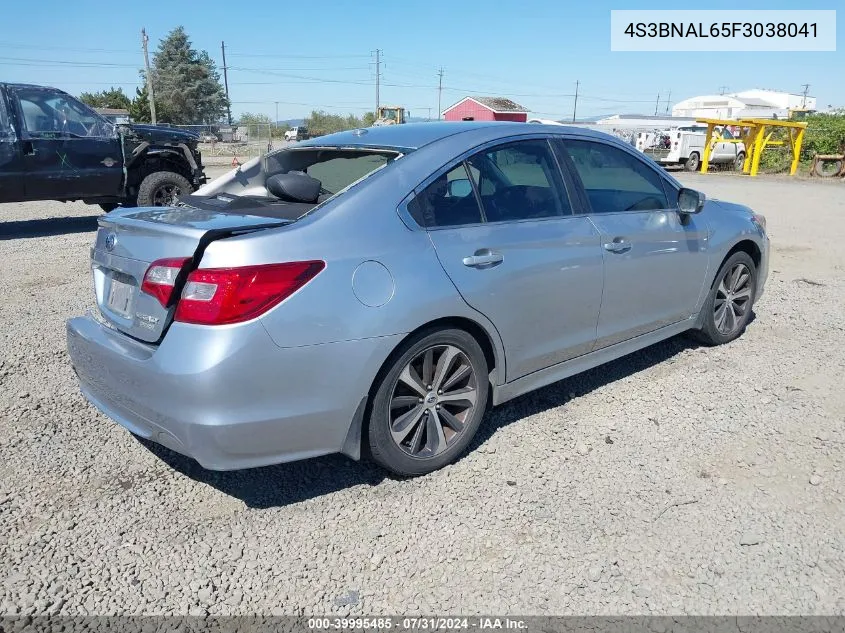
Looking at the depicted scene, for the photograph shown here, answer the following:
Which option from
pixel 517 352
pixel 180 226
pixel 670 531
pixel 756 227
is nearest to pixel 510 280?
pixel 517 352

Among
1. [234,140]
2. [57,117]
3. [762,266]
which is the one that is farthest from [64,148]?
[234,140]

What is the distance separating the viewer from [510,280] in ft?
10.6

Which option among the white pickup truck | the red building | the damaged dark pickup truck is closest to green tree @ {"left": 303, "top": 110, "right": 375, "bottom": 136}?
the red building

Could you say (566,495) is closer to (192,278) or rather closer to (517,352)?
(517,352)

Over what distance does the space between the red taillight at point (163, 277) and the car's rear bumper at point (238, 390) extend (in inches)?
6.2

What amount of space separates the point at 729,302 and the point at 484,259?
2.73 m

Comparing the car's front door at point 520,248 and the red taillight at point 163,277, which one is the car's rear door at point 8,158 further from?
the car's front door at point 520,248

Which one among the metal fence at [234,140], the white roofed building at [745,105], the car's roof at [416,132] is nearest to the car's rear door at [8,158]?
the car's roof at [416,132]

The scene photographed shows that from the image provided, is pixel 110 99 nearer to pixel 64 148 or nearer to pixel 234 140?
pixel 234 140

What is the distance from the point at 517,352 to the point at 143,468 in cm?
194

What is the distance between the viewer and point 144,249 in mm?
2771

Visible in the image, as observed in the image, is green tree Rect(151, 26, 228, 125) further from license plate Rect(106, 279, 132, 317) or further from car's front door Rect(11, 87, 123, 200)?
license plate Rect(106, 279, 132, 317)

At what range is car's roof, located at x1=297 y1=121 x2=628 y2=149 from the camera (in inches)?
132

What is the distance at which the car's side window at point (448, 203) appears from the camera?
3.02 meters
